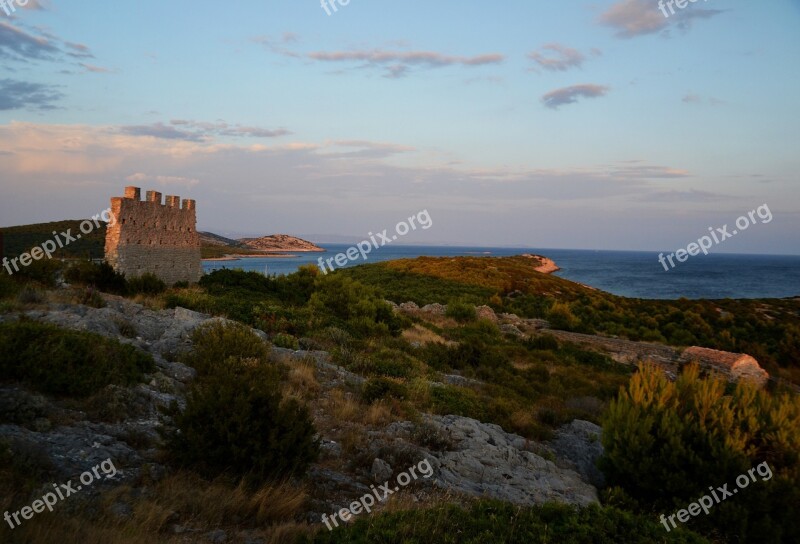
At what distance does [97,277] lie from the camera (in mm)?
16656

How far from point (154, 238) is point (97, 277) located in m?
4.33

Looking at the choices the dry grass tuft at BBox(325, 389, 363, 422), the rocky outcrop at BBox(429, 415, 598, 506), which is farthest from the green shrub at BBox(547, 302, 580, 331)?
the dry grass tuft at BBox(325, 389, 363, 422)

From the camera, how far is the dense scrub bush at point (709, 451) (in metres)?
5.80

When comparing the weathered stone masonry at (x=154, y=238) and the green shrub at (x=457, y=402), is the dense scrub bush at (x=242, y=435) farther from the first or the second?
the weathered stone masonry at (x=154, y=238)

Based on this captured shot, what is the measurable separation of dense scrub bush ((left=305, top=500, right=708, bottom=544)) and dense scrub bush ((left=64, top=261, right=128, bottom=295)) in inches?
615

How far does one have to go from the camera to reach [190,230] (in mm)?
23188

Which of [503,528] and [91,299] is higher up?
[91,299]

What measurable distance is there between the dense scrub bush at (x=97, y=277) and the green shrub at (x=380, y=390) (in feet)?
38.5

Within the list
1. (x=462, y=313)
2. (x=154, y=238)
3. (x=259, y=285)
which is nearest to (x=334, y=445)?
(x=259, y=285)

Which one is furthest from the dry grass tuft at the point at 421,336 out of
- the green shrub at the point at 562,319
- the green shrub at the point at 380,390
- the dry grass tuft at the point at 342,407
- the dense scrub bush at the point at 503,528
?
the dense scrub bush at the point at 503,528

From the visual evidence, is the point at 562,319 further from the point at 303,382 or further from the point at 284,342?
the point at 303,382

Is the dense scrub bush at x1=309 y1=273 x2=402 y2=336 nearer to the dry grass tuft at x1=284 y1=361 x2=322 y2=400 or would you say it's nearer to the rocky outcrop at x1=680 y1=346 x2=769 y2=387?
the dry grass tuft at x1=284 y1=361 x2=322 y2=400

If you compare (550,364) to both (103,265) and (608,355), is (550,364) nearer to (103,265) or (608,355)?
(608,355)

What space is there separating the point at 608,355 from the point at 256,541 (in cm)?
1950
